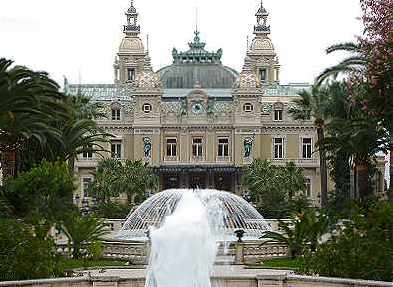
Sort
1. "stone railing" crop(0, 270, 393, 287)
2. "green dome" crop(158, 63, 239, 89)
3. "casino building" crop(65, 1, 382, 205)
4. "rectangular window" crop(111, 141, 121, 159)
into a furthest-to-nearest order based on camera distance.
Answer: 1. "green dome" crop(158, 63, 239, 89)
2. "rectangular window" crop(111, 141, 121, 159)
3. "casino building" crop(65, 1, 382, 205)
4. "stone railing" crop(0, 270, 393, 287)

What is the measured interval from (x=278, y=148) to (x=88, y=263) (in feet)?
155

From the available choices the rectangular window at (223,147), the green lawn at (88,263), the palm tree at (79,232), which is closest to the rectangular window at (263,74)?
the rectangular window at (223,147)

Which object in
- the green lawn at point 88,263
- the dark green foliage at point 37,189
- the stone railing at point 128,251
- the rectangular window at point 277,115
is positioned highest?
the rectangular window at point 277,115

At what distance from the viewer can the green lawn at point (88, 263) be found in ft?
83.3

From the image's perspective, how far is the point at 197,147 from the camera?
239 feet

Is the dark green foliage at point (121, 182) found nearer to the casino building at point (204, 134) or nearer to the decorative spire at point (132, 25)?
the casino building at point (204, 134)

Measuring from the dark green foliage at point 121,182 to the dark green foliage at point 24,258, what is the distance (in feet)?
127

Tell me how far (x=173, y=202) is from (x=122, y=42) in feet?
163

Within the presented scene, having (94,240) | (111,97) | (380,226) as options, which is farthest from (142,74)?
(380,226)

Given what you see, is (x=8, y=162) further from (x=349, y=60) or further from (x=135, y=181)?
(x=135, y=181)

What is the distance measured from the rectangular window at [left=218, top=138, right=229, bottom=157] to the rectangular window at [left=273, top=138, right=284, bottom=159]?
12.0ft

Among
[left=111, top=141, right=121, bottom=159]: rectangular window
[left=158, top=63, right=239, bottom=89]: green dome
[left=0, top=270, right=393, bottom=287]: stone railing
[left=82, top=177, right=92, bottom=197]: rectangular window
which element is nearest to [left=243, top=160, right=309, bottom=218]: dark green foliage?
[left=111, top=141, right=121, bottom=159]: rectangular window

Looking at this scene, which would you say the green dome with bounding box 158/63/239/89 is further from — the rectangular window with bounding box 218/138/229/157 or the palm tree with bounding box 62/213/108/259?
the palm tree with bounding box 62/213/108/259

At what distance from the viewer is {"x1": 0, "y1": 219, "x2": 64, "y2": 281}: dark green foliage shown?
739 inches
